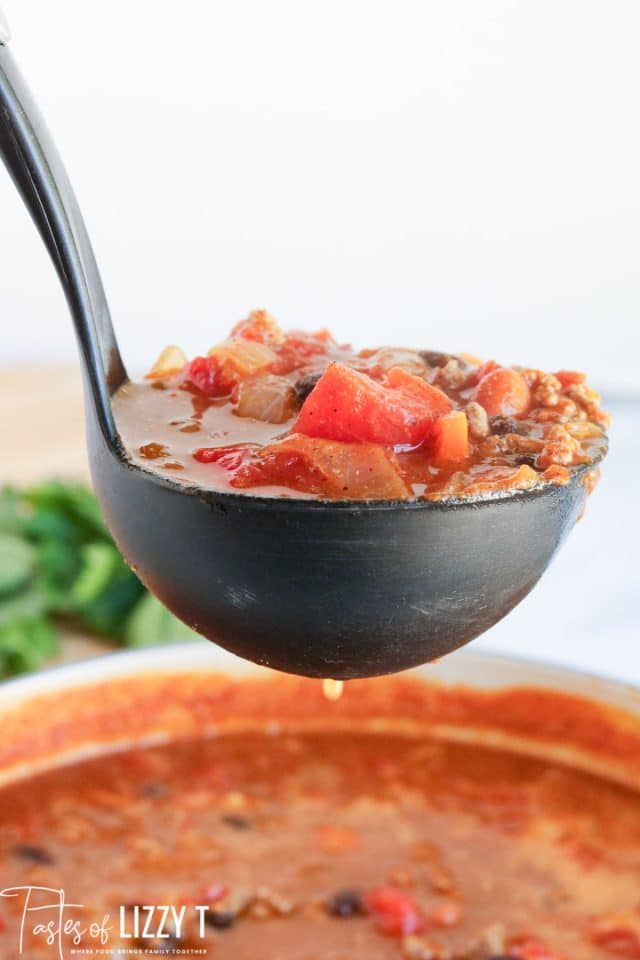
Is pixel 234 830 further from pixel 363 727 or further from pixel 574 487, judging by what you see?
pixel 574 487

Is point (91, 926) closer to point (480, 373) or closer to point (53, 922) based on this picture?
point (53, 922)

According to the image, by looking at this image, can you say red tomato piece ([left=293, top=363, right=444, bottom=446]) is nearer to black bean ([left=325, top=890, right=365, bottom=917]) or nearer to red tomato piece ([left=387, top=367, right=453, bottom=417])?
red tomato piece ([left=387, top=367, right=453, bottom=417])

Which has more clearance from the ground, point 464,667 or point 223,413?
point 223,413

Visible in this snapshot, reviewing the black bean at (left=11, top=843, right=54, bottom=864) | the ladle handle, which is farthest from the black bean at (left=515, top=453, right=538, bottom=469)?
the black bean at (left=11, top=843, right=54, bottom=864)

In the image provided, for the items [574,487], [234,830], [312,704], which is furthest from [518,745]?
[574,487]

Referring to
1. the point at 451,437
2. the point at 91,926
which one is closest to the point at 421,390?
the point at 451,437

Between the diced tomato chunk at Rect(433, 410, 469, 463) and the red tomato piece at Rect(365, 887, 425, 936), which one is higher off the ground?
the diced tomato chunk at Rect(433, 410, 469, 463)

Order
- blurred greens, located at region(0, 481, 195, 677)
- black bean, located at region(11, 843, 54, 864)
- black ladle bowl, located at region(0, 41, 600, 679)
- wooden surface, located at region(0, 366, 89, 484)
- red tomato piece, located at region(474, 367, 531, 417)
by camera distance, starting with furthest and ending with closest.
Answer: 1. wooden surface, located at region(0, 366, 89, 484)
2. blurred greens, located at region(0, 481, 195, 677)
3. black bean, located at region(11, 843, 54, 864)
4. red tomato piece, located at region(474, 367, 531, 417)
5. black ladle bowl, located at region(0, 41, 600, 679)
